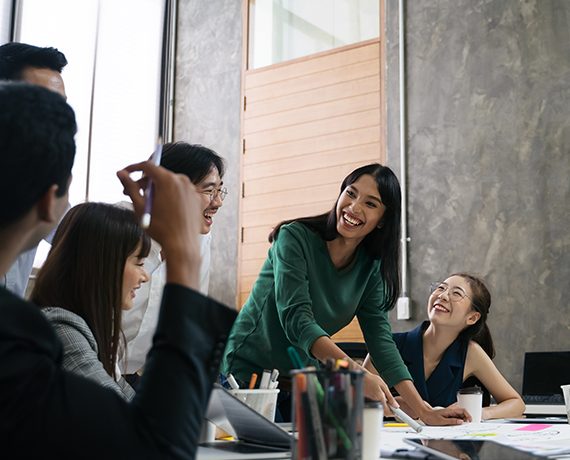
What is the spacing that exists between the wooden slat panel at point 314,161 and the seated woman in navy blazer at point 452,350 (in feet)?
6.99

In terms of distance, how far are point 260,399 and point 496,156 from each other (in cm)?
353

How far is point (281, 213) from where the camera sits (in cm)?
541

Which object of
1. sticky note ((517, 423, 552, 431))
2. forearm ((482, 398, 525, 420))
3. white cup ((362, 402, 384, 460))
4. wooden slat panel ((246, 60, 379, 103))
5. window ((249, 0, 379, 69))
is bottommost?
forearm ((482, 398, 525, 420))

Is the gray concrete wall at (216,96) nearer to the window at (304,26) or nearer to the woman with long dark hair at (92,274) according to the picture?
the window at (304,26)

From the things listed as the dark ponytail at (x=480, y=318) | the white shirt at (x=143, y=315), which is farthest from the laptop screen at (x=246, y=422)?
the dark ponytail at (x=480, y=318)

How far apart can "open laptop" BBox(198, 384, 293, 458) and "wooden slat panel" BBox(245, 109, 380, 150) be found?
406cm

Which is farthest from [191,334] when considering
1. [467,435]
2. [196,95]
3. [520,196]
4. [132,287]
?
[196,95]

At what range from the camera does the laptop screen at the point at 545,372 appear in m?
3.85

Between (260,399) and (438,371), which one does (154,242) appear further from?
(438,371)

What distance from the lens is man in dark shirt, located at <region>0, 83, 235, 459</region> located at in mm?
604

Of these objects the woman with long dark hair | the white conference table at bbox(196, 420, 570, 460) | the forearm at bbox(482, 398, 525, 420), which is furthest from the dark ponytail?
the woman with long dark hair

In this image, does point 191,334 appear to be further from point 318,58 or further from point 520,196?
point 318,58

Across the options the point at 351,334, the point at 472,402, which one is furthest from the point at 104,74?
the point at 472,402

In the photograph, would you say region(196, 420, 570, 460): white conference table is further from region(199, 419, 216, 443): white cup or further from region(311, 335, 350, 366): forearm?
region(311, 335, 350, 366): forearm
